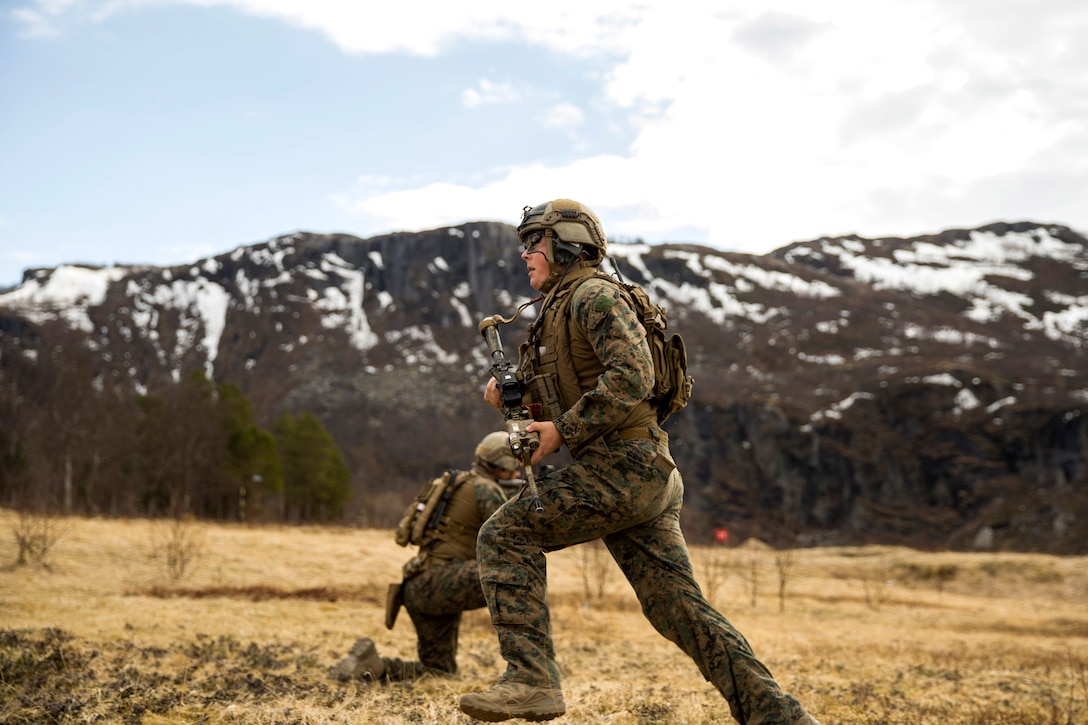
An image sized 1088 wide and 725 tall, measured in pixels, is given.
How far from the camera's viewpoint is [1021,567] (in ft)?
101

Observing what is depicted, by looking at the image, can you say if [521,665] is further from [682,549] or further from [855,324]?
[855,324]

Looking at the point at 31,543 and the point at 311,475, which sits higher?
the point at 311,475

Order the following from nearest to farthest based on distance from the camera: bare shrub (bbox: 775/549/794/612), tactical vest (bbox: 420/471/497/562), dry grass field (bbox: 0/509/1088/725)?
dry grass field (bbox: 0/509/1088/725) < tactical vest (bbox: 420/471/497/562) < bare shrub (bbox: 775/549/794/612)

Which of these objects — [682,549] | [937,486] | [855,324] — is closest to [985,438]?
[937,486]

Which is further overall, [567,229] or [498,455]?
[498,455]

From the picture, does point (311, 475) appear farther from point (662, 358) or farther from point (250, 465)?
point (662, 358)

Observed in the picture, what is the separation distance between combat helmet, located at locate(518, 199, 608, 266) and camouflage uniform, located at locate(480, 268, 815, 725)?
34 centimetres

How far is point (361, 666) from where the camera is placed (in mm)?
6820

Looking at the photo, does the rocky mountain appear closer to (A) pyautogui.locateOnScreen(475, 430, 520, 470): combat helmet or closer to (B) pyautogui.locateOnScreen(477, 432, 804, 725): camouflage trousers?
(A) pyautogui.locateOnScreen(475, 430, 520, 470): combat helmet

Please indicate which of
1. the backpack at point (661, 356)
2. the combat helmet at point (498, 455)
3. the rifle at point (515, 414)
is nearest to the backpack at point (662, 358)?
the backpack at point (661, 356)

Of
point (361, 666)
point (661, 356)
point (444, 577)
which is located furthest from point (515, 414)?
point (361, 666)

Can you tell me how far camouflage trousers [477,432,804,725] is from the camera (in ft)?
12.8

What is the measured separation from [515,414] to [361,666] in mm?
3753

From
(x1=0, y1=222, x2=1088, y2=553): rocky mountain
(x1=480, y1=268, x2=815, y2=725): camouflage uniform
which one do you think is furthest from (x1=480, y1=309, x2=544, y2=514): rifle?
(x1=0, y1=222, x2=1088, y2=553): rocky mountain
